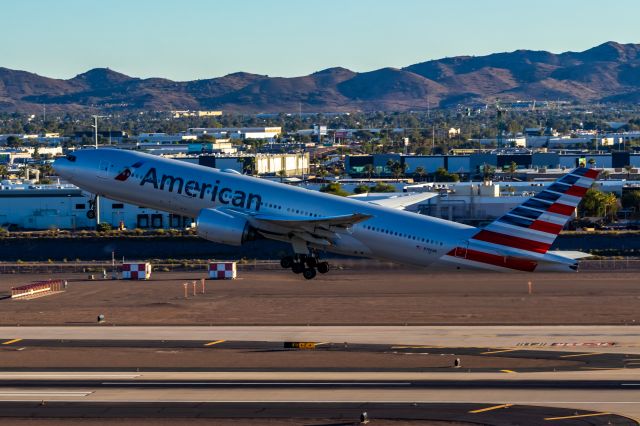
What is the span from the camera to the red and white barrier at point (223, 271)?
108m

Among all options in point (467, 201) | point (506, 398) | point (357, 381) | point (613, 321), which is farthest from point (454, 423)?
point (467, 201)

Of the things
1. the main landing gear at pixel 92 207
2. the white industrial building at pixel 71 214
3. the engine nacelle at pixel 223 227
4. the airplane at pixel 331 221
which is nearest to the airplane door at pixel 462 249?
the airplane at pixel 331 221

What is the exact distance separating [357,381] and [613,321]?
88.1 ft

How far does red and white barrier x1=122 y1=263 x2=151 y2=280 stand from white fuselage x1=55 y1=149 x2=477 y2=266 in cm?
3271

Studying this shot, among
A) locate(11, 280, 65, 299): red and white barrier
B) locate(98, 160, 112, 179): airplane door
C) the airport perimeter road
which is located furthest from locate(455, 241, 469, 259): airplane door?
locate(11, 280, 65, 299): red and white barrier

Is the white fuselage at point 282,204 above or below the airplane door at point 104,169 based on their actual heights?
below

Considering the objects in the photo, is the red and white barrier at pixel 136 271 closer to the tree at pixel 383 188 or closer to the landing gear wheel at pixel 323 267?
the landing gear wheel at pixel 323 267

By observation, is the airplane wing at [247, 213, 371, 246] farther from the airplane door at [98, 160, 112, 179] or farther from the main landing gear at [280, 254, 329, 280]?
the airplane door at [98, 160, 112, 179]

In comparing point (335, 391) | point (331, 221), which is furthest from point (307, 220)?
point (335, 391)

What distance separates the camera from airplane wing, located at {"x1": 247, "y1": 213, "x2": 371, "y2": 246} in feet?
244

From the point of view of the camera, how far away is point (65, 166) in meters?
80.8

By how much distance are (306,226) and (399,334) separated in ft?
30.8

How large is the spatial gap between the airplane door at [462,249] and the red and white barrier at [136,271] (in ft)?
138

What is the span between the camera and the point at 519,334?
78.2 metres
